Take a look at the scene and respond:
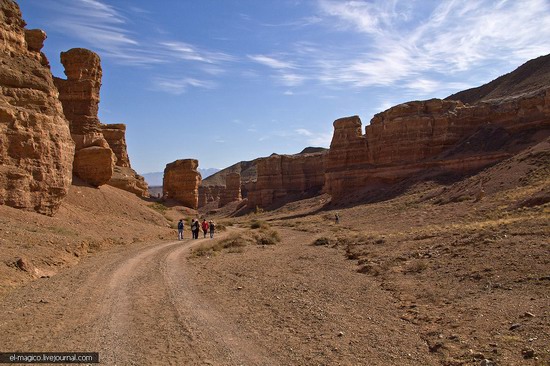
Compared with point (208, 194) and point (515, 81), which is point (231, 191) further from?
point (515, 81)

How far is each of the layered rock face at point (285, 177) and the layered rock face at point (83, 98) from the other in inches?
1856

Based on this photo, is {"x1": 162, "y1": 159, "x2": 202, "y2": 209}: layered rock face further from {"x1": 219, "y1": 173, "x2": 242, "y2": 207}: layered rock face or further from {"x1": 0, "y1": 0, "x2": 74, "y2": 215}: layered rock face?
{"x1": 219, "y1": 173, "x2": 242, "y2": 207}: layered rock face

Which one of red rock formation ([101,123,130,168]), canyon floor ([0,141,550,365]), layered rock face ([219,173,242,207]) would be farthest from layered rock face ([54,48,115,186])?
layered rock face ([219,173,242,207])

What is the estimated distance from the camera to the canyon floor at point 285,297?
23.9 ft

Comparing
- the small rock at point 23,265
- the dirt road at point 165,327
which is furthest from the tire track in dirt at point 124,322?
the small rock at point 23,265

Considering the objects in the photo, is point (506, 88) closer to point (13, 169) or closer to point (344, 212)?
point (344, 212)

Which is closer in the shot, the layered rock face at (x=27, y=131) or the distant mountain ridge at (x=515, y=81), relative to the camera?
the layered rock face at (x=27, y=131)

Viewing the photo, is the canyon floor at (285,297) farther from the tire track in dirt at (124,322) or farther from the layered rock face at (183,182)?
the layered rock face at (183,182)

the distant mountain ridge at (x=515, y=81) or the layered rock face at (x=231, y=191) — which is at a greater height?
the distant mountain ridge at (x=515, y=81)

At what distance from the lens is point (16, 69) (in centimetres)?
2250

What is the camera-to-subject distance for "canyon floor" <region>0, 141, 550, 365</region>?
729 centimetres

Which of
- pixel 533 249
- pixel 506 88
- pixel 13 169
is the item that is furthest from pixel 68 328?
pixel 506 88

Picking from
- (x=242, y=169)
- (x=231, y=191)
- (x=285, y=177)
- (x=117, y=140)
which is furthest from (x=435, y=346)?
(x=242, y=169)

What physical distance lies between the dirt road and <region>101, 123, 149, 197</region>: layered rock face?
104 ft
